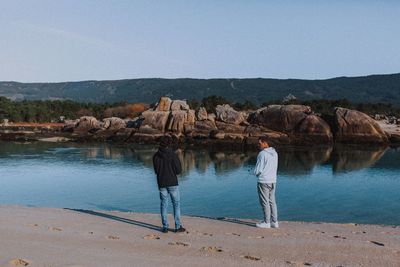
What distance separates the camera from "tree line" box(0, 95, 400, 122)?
7784 centimetres

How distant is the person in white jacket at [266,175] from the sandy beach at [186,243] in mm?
496

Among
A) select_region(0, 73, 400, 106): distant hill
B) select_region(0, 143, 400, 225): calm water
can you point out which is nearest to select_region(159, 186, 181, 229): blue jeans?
select_region(0, 143, 400, 225): calm water

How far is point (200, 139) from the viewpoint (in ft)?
172

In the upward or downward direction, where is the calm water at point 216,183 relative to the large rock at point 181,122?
downward

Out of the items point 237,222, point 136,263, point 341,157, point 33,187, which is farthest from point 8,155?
point 136,263

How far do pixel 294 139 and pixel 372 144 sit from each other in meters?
8.37

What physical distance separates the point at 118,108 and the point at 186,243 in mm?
73993

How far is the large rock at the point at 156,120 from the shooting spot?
56.1 m

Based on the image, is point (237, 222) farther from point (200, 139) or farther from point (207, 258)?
point (200, 139)

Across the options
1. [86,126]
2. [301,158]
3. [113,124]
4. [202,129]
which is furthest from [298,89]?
[301,158]

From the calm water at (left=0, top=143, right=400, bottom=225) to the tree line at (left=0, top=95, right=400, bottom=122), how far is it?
32572 mm

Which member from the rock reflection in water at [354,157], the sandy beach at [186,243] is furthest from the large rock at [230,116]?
the sandy beach at [186,243]

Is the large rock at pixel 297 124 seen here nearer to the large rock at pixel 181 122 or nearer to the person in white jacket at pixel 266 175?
the large rock at pixel 181 122

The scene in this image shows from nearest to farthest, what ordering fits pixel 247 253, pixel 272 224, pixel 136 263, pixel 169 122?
pixel 136 263 < pixel 247 253 < pixel 272 224 < pixel 169 122
